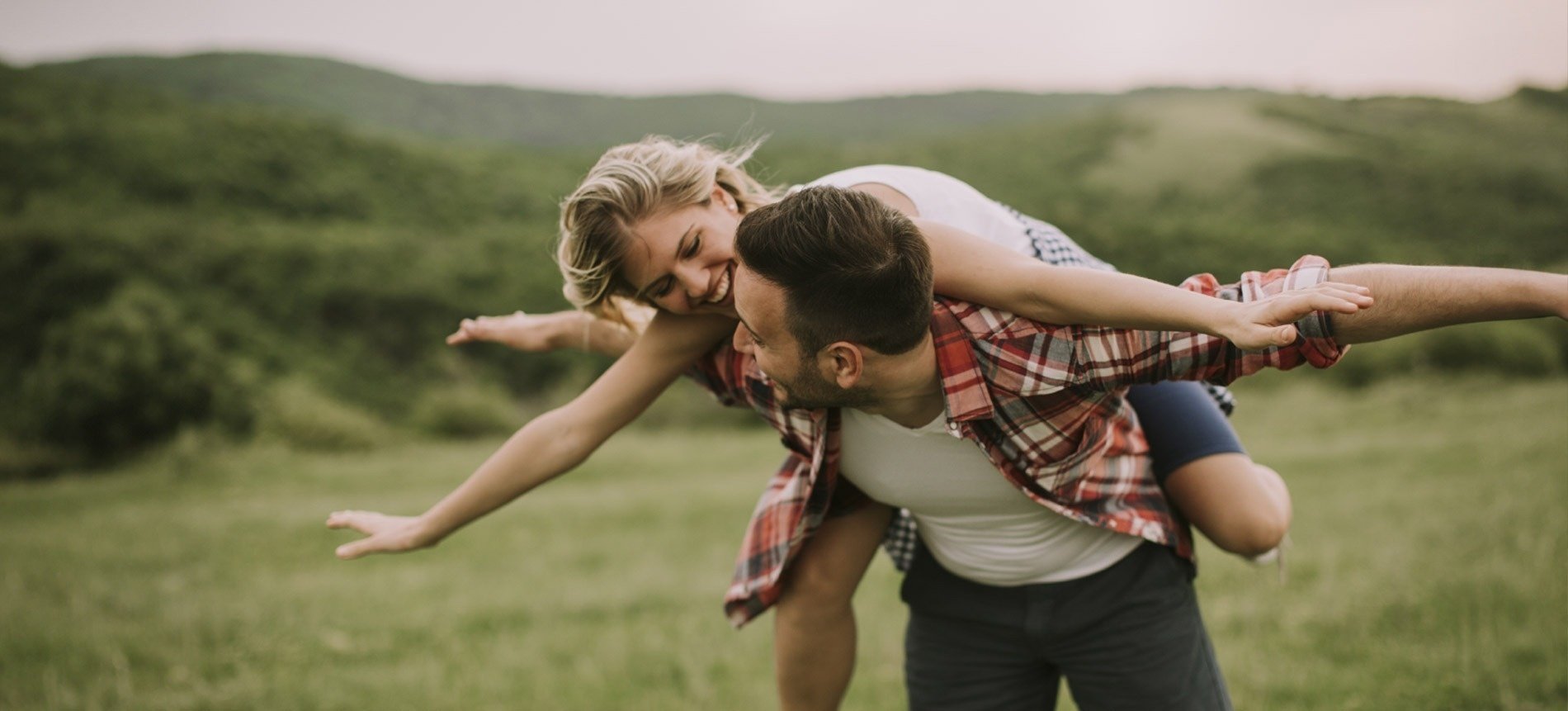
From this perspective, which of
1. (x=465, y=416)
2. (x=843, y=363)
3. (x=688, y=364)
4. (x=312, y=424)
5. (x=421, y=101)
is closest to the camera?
(x=843, y=363)

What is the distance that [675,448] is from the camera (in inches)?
808

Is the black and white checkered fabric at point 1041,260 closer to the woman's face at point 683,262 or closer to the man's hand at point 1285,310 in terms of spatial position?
the man's hand at point 1285,310

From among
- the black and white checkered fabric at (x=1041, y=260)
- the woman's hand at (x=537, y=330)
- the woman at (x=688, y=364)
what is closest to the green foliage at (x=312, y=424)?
the woman's hand at (x=537, y=330)

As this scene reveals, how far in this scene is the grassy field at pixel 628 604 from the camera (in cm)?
514

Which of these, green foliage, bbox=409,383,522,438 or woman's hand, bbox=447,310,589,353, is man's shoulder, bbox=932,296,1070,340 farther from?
green foliage, bbox=409,383,522,438

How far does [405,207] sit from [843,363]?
48899mm

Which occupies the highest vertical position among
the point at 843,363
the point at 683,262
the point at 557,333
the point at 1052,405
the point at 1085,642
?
the point at 683,262

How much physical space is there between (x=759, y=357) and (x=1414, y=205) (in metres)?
26.6

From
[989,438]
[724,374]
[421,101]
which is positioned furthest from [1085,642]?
[421,101]

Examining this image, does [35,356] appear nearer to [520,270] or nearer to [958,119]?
[520,270]

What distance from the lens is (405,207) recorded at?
47.7 metres

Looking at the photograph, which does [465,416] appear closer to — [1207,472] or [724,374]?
[724,374]

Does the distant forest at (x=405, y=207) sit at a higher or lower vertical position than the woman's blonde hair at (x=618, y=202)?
lower

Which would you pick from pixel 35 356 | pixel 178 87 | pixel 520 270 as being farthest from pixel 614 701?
pixel 178 87
